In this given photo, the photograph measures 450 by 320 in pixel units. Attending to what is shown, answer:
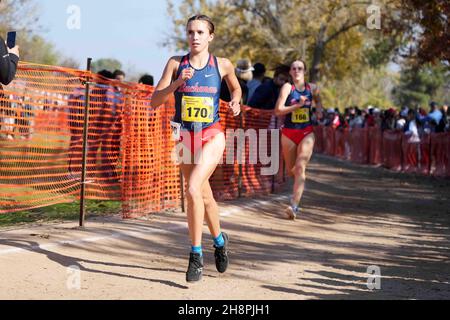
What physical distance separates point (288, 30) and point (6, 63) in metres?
39.3

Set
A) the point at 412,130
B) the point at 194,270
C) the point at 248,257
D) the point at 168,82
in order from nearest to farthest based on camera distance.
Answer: the point at 194,270, the point at 168,82, the point at 248,257, the point at 412,130

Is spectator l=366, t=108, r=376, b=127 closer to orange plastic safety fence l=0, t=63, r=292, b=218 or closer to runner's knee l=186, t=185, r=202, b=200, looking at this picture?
orange plastic safety fence l=0, t=63, r=292, b=218

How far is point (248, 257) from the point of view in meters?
7.89

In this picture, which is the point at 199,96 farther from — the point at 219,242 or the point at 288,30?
the point at 288,30

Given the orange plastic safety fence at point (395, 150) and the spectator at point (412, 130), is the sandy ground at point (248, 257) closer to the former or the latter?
the orange plastic safety fence at point (395, 150)

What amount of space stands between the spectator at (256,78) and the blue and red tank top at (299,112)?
3466 mm

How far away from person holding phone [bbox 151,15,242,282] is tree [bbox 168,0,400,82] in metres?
35.7

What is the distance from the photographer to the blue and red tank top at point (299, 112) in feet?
36.9

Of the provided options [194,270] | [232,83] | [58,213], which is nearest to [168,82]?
[232,83]

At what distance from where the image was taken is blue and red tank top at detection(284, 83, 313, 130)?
11250 mm

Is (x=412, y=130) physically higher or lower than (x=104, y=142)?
higher

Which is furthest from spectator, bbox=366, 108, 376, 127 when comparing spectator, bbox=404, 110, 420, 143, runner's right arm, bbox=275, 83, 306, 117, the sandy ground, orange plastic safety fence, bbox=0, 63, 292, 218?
runner's right arm, bbox=275, 83, 306, 117
